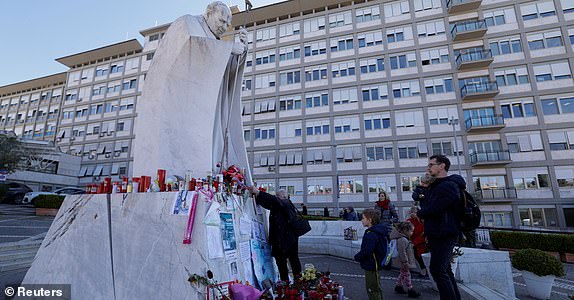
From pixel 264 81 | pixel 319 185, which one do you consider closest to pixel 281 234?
pixel 319 185

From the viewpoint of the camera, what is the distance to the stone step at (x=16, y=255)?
650cm

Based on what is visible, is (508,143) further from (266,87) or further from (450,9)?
(266,87)

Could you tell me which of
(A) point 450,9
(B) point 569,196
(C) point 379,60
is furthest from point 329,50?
(B) point 569,196

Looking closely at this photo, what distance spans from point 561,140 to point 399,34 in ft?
53.9

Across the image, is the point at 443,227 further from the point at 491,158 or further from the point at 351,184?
the point at 491,158

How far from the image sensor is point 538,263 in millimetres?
5043

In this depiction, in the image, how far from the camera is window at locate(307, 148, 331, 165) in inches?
1142

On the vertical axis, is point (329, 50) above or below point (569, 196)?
above

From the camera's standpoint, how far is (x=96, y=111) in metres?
40.2

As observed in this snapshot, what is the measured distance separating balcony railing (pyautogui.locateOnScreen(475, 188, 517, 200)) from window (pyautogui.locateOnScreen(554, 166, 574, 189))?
10.6ft

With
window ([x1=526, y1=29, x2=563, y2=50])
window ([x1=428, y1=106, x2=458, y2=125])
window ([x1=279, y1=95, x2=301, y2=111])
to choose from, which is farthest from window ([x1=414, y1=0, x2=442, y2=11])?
window ([x1=279, y1=95, x2=301, y2=111])

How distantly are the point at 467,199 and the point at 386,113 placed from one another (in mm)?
26332

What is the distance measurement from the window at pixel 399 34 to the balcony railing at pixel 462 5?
3.88 m

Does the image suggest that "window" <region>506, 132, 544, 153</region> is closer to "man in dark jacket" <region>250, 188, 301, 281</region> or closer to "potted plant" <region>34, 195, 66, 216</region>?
"man in dark jacket" <region>250, 188, 301, 281</region>
